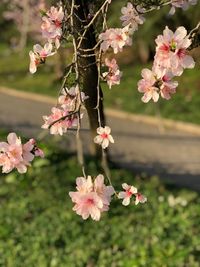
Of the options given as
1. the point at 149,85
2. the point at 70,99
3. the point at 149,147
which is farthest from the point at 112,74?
the point at 149,147

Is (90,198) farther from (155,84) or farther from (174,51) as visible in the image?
(174,51)

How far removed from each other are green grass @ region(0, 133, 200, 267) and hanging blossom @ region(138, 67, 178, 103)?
3.69 meters

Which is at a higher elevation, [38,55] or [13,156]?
[38,55]

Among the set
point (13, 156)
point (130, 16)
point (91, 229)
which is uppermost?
point (91, 229)

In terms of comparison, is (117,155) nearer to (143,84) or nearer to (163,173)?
(163,173)

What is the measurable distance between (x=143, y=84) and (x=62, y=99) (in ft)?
2.37

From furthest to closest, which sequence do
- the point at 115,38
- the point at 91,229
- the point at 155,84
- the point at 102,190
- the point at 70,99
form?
the point at 91,229, the point at 70,99, the point at 115,38, the point at 155,84, the point at 102,190

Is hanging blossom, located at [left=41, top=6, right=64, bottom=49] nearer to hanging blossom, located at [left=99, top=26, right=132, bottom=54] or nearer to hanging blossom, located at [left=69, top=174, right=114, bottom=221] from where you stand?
hanging blossom, located at [left=99, top=26, right=132, bottom=54]

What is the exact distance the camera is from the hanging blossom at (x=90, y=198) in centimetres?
264

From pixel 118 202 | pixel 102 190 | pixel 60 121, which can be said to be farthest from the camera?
pixel 118 202

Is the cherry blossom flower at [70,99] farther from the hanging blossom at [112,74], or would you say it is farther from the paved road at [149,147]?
the paved road at [149,147]

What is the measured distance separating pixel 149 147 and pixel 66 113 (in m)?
8.75

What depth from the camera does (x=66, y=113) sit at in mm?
3320

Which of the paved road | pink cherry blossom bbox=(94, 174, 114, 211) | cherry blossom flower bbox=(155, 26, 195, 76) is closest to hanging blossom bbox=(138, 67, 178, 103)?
cherry blossom flower bbox=(155, 26, 195, 76)
